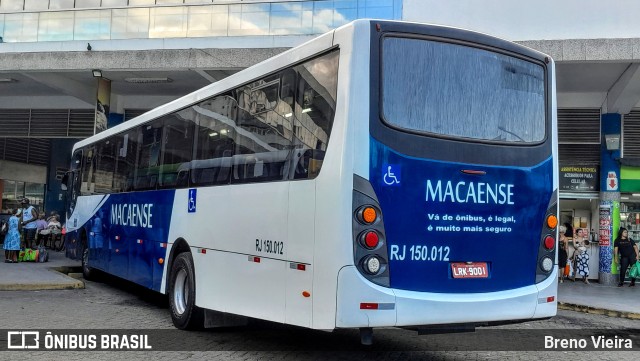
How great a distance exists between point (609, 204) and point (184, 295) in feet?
46.1

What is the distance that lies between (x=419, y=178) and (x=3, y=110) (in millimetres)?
22256

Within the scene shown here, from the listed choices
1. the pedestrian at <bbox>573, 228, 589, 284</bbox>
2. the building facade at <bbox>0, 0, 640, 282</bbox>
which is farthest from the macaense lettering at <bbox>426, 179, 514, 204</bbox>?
the pedestrian at <bbox>573, 228, 589, 284</bbox>

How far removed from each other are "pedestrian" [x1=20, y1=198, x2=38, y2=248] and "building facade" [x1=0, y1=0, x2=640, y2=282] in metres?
4.02

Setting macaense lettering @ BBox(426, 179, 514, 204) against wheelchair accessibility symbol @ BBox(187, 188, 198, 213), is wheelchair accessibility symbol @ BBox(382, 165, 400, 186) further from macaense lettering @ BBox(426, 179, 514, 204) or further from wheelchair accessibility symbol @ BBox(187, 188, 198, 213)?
wheelchair accessibility symbol @ BBox(187, 188, 198, 213)

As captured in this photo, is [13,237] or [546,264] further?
[13,237]

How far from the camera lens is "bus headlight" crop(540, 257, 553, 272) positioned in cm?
653

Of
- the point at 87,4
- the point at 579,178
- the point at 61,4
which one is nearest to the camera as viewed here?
the point at 579,178

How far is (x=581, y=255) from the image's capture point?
715 inches

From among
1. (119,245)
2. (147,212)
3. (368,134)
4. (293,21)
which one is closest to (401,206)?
(368,134)

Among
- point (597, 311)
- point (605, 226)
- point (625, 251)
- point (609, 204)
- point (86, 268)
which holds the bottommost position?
point (597, 311)

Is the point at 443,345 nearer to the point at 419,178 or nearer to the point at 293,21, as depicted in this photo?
the point at 419,178

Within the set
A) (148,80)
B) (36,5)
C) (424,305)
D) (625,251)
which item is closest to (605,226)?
(625,251)

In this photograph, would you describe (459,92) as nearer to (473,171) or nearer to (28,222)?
(473,171)

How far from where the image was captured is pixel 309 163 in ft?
20.0
